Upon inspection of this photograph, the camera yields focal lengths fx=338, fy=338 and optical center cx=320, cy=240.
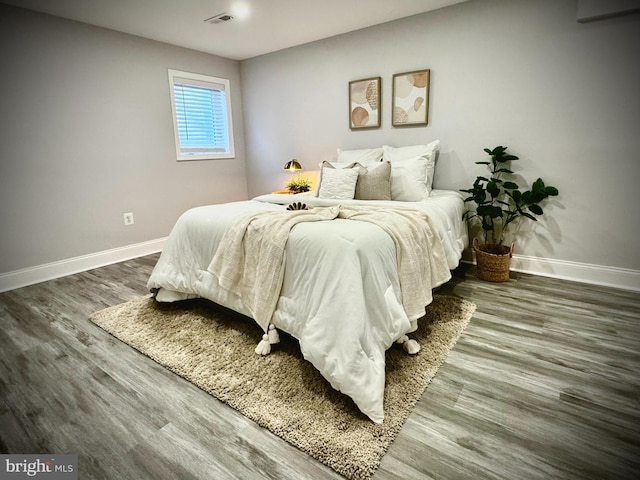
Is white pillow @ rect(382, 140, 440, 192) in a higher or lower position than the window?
lower

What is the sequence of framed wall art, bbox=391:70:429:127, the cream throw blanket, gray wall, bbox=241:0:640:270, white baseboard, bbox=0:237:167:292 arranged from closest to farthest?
the cream throw blanket, gray wall, bbox=241:0:640:270, white baseboard, bbox=0:237:167:292, framed wall art, bbox=391:70:429:127

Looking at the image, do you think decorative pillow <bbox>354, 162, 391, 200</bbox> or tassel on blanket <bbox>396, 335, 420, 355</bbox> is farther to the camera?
decorative pillow <bbox>354, 162, 391, 200</bbox>

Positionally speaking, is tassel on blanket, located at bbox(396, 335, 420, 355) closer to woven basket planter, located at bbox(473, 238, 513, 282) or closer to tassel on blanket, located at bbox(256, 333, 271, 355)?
tassel on blanket, located at bbox(256, 333, 271, 355)

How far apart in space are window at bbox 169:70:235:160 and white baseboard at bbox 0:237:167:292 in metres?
1.23

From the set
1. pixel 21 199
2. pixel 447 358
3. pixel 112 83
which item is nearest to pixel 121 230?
pixel 21 199

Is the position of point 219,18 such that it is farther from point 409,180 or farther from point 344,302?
point 344,302

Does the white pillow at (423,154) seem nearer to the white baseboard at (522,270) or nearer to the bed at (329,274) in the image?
the bed at (329,274)

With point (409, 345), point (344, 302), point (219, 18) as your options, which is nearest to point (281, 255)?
point (344, 302)

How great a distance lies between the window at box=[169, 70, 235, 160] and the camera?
4.24 m

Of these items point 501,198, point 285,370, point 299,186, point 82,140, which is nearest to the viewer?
point 285,370

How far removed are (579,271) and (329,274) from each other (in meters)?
2.55

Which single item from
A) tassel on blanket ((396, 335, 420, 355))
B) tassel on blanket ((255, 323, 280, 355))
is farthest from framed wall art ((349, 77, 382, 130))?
tassel on blanket ((255, 323, 280, 355))

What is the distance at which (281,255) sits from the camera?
1825 mm

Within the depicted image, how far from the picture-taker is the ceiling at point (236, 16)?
295 centimetres
